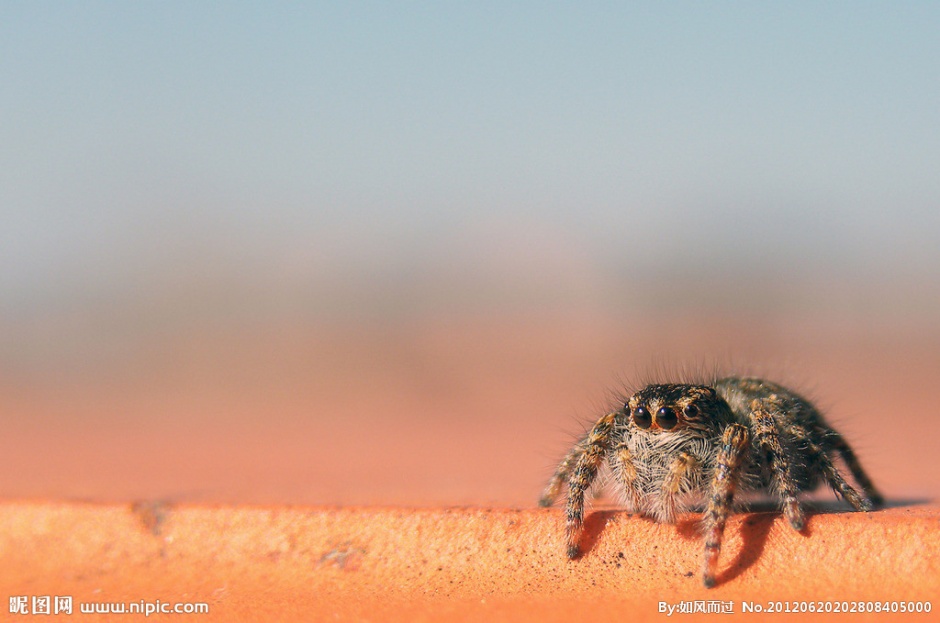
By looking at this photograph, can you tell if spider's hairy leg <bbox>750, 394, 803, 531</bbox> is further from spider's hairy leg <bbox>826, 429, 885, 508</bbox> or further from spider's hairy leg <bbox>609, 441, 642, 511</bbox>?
spider's hairy leg <bbox>826, 429, 885, 508</bbox>

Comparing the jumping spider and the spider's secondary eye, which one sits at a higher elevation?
the spider's secondary eye

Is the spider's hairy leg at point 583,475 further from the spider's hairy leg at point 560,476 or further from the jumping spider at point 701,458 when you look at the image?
the spider's hairy leg at point 560,476

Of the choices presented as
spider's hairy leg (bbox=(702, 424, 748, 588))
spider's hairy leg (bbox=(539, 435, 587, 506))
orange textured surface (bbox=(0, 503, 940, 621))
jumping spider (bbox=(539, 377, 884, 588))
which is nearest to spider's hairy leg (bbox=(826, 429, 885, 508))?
orange textured surface (bbox=(0, 503, 940, 621))

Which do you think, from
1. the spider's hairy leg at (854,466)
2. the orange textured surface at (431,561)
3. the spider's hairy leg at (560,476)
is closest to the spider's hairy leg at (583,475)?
the orange textured surface at (431,561)

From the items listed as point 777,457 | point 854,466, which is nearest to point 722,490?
point 777,457

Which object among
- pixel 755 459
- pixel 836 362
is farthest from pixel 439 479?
pixel 836 362


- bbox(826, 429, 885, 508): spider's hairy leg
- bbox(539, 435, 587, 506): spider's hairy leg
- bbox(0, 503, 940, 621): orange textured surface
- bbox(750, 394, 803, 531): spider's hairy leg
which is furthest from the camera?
bbox(826, 429, 885, 508): spider's hairy leg

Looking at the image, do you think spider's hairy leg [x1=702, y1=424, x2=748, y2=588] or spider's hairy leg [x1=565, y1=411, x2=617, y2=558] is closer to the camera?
spider's hairy leg [x1=702, y1=424, x2=748, y2=588]
